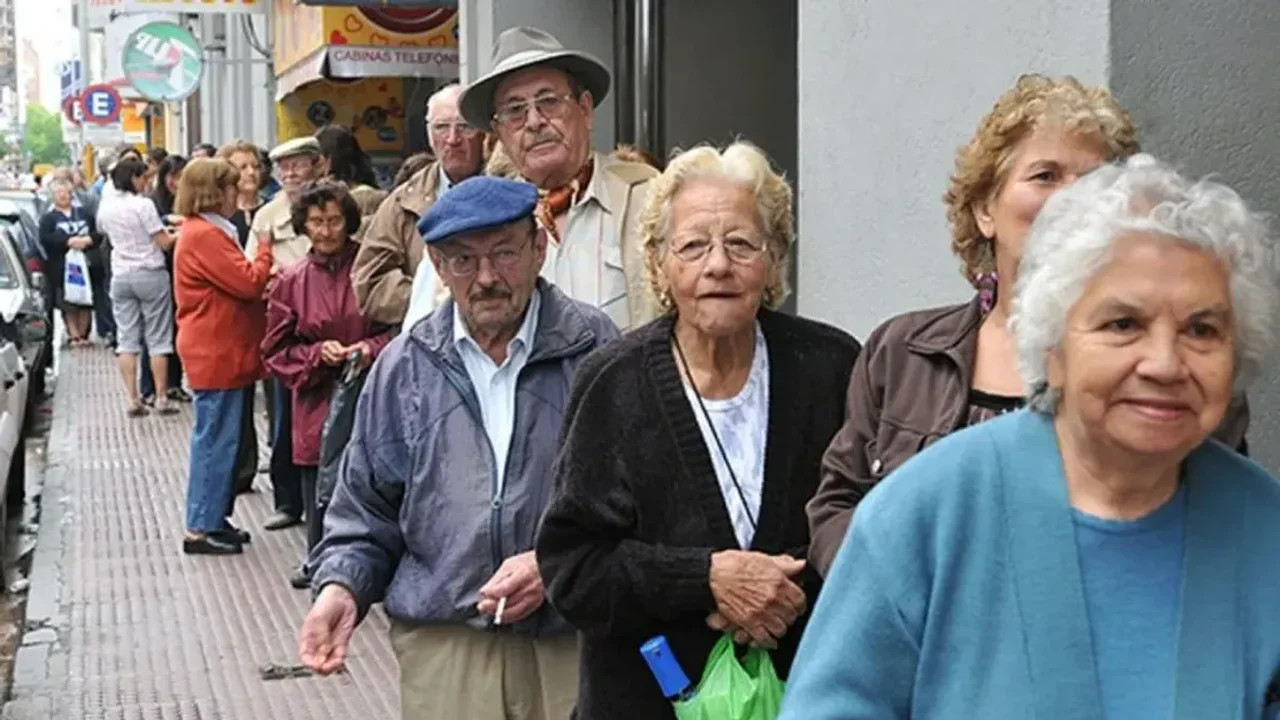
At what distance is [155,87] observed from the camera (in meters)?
19.9

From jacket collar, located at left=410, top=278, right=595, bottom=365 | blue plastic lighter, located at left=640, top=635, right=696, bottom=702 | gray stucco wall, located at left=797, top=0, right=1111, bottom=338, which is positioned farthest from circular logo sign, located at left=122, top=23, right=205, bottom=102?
blue plastic lighter, located at left=640, top=635, right=696, bottom=702

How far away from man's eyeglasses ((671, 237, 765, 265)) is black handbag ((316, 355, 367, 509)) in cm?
360

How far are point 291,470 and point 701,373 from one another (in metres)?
7.66

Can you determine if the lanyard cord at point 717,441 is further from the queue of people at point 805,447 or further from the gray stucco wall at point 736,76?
the gray stucco wall at point 736,76

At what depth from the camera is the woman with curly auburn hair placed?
3.04 m

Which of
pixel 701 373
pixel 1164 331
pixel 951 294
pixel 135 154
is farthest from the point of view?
pixel 135 154

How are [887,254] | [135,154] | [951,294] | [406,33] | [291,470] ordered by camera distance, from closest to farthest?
[951,294]
[887,254]
[291,470]
[406,33]
[135,154]

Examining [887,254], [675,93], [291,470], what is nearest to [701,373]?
[887,254]

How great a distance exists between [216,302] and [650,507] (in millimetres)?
6567

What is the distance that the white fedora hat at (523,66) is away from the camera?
479 centimetres

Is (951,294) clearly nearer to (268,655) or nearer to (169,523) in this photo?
(268,655)

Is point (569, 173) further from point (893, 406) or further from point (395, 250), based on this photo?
point (395, 250)

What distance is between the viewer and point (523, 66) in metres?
4.77

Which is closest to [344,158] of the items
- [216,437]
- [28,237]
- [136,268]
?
[216,437]
